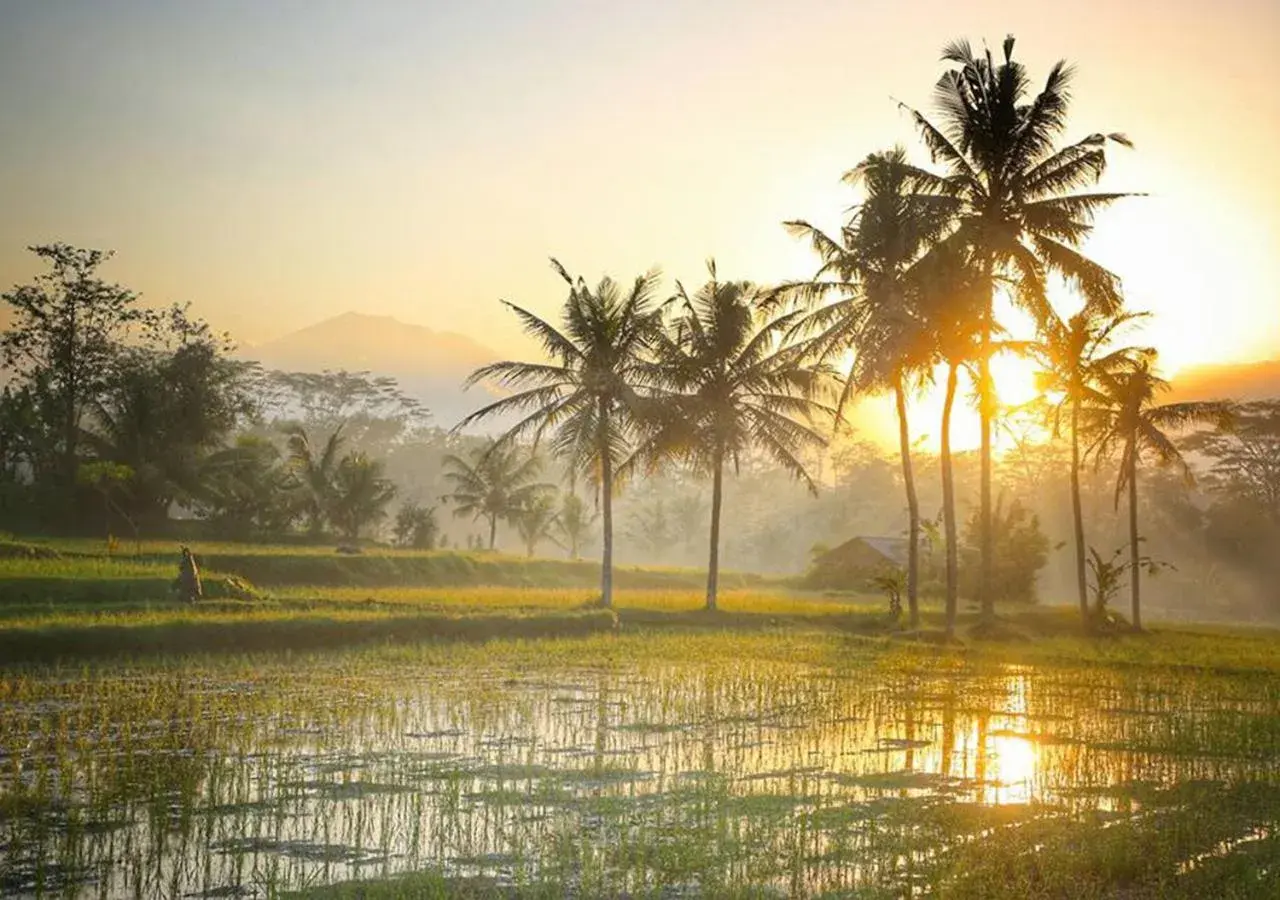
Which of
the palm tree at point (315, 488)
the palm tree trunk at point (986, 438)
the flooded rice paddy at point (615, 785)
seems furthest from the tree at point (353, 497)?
the flooded rice paddy at point (615, 785)

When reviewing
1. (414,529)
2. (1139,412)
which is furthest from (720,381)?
A: (414,529)

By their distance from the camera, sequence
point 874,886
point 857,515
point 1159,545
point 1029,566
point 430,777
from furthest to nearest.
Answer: point 857,515 < point 1159,545 < point 1029,566 < point 430,777 < point 874,886

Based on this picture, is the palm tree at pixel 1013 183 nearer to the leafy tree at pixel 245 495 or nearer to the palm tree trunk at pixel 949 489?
the palm tree trunk at pixel 949 489

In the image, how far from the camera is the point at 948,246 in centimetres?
2461

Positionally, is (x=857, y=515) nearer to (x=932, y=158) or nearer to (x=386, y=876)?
(x=932, y=158)

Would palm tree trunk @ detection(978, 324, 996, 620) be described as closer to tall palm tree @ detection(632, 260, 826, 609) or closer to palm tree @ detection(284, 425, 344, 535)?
tall palm tree @ detection(632, 260, 826, 609)

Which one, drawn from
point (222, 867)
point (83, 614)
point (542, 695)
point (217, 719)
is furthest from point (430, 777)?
point (83, 614)

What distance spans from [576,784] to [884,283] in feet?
64.1

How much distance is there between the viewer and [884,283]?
2578 cm

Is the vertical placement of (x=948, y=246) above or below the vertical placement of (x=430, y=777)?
above

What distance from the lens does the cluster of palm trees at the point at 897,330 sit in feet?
79.7

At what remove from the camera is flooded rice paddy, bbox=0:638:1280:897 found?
6520 millimetres

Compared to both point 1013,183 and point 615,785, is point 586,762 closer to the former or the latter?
point 615,785

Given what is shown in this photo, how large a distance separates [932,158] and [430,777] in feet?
69.3
